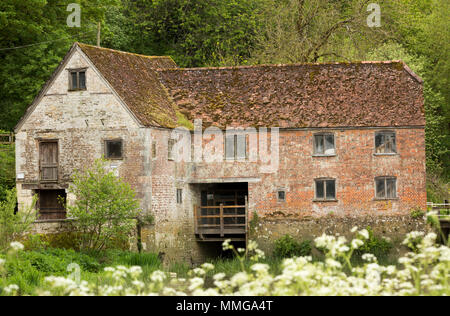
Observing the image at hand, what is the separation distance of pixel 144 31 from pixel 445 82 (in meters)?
21.7

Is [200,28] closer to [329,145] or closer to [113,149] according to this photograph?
[329,145]

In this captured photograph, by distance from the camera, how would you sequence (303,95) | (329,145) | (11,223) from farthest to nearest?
(303,95) → (329,145) → (11,223)

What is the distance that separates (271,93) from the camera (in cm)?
4331

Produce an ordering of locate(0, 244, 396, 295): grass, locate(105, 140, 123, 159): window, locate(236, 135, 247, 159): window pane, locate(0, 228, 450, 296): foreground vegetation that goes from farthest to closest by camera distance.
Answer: locate(236, 135, 247, 159): window pane
locate(105, 140, 123, 159): window
locate(0, 244, 396, 295): grass
locate(0, 228, 450, 296): foreground vegetation

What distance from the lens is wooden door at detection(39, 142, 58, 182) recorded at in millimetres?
40750

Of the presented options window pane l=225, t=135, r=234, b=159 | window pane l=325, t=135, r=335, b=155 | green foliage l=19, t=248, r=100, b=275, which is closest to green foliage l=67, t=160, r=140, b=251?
green foliage l=19, t=248, r=100, b=275

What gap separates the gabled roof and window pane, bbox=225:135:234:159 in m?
0.66

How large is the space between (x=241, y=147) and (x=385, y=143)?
689 centimetres

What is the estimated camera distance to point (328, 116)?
41688 millimetres

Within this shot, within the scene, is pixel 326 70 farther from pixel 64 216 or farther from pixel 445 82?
pixel 445 82

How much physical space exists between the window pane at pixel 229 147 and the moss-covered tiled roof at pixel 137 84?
8.97 feet

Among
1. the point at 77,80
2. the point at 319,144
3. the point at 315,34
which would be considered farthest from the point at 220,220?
the point at 315,34

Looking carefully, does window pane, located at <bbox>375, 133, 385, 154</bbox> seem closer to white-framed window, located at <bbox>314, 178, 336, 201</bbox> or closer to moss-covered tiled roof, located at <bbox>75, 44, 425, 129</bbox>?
moss-covered tiled roof, located at <bbox>75, 44, 425, 129</bbox>
